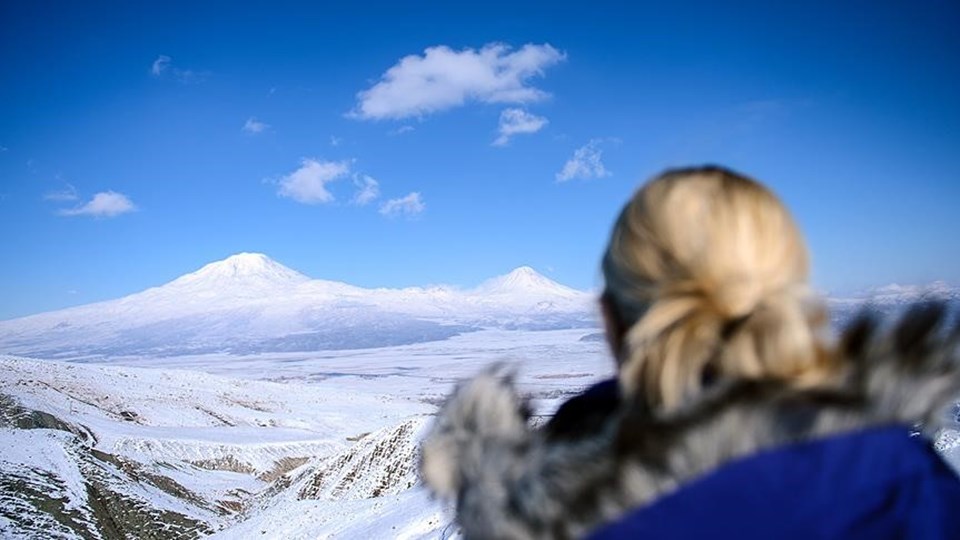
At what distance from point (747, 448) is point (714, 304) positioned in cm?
33

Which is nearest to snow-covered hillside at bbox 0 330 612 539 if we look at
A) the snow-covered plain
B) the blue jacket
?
the snow-covered plain

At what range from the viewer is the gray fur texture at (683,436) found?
127cm

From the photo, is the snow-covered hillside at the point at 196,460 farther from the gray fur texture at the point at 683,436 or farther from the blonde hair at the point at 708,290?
the blonde hair at the point at 708,290

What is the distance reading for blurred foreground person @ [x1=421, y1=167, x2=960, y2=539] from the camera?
1.26 meters

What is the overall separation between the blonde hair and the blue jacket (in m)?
0.17

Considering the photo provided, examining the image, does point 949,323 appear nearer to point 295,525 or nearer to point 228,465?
point 295,525

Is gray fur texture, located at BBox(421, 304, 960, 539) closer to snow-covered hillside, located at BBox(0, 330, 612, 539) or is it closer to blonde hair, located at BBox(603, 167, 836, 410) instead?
blonde hair, located at BBox(603, 167, 836, 410)

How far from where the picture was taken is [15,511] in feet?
86.7

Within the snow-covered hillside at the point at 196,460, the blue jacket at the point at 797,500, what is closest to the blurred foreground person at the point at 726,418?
the blue jacket at the point at 797,500

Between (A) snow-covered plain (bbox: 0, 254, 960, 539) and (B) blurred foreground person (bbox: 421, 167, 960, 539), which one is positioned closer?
(B) blurred foreground person (bbox: 421, 167, 960, 539)

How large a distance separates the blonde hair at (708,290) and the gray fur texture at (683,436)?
5 centimetres

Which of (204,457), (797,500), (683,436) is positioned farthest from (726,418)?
(204,457)

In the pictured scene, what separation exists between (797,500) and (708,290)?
0.49 metres

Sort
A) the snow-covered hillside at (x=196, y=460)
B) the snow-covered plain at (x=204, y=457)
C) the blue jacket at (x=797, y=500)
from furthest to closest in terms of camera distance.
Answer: the snow-covered hillside at (x=196, y=460) → the snow-covered plain at (x=204, y=457) → the blue jacket at (x=797, y=500)
